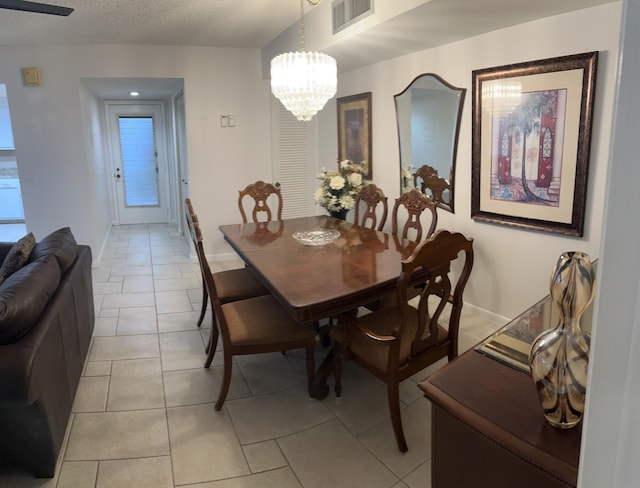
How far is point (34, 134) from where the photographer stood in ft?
16.3

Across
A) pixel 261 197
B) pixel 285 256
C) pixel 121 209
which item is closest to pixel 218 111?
pixel 261 197

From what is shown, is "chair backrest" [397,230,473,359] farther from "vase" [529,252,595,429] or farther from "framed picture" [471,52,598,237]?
"framed picture" [471,52,598,237]

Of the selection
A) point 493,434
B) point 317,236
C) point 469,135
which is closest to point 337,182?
point 317,236

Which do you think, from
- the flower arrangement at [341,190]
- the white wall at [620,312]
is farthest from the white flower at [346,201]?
the white wall at [620,312]

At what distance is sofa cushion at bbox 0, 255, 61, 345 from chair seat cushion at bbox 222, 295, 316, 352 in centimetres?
92

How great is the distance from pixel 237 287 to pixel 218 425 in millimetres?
994

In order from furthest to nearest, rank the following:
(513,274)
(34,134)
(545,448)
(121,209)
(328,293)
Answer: (121,209) < (34,134) < (513,274) < (328,293) < (545,448)

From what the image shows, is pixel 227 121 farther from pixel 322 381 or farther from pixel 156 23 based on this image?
pixel 322 381

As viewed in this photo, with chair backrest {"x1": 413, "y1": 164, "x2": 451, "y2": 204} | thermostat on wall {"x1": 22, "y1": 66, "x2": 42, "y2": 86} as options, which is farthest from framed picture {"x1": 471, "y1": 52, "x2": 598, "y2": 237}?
thermostat on wall {"x1": 22, "y1": 66, "x2": 42, "y2": 86}

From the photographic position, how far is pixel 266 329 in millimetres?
2469

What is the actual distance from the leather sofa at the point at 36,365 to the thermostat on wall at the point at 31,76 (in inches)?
127

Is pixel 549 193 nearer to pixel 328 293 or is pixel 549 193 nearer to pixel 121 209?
pixel 328 293

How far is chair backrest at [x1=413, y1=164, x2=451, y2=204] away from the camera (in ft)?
12.3

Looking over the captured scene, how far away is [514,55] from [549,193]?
943 mm
